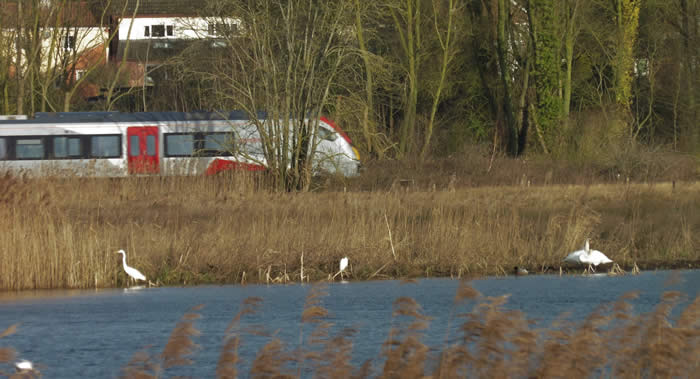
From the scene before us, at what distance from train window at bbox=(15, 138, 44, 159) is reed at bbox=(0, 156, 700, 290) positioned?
42.2ft

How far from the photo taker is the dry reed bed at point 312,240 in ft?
56.0

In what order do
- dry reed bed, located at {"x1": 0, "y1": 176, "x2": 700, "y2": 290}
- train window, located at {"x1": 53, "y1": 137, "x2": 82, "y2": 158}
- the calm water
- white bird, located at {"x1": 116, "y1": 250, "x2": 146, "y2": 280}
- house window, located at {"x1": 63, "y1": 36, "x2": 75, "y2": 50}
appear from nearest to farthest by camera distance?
the calm water < white bird, located at {"x1": 116, "y1": 250, "x2": 146, "y2": 280} < dry reed bed, located at {"x1": 0, "y1": 176, "x2": 700, "y2": 290} < train window, located at {"x1": 53, "y1": 137, "x2": 82, "y2": 158} < house window, located at {"x1": 63, "y1": 36, "x2": 75, "y2": 50}

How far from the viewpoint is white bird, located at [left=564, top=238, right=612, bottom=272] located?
56.0ft

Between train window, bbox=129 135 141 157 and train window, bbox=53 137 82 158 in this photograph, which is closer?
train window, bbox=53 137 82 158

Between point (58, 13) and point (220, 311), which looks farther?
point (58, 13)

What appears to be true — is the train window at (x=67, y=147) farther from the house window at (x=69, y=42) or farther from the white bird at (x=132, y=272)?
the white bird at (x=132, y=272)

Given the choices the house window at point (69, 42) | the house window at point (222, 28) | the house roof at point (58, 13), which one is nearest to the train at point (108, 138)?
the house roof at point (58, 13)

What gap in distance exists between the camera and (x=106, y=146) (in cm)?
3538

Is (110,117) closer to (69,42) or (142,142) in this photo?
(142,142)

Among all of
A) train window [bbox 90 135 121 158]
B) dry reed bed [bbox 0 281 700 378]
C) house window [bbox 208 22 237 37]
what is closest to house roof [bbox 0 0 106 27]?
train window [bbox 90 135 121 158]

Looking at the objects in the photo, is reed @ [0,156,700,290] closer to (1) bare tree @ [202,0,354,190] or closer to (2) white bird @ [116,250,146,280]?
(2) white bird @ [116,250,146,280]

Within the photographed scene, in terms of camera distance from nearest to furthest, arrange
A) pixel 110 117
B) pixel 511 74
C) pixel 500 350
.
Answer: pixel 500 350 < pixel 110 117 < pixel 511 74

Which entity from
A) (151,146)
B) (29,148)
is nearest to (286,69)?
(151,146)

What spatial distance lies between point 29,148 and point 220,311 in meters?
22.3
